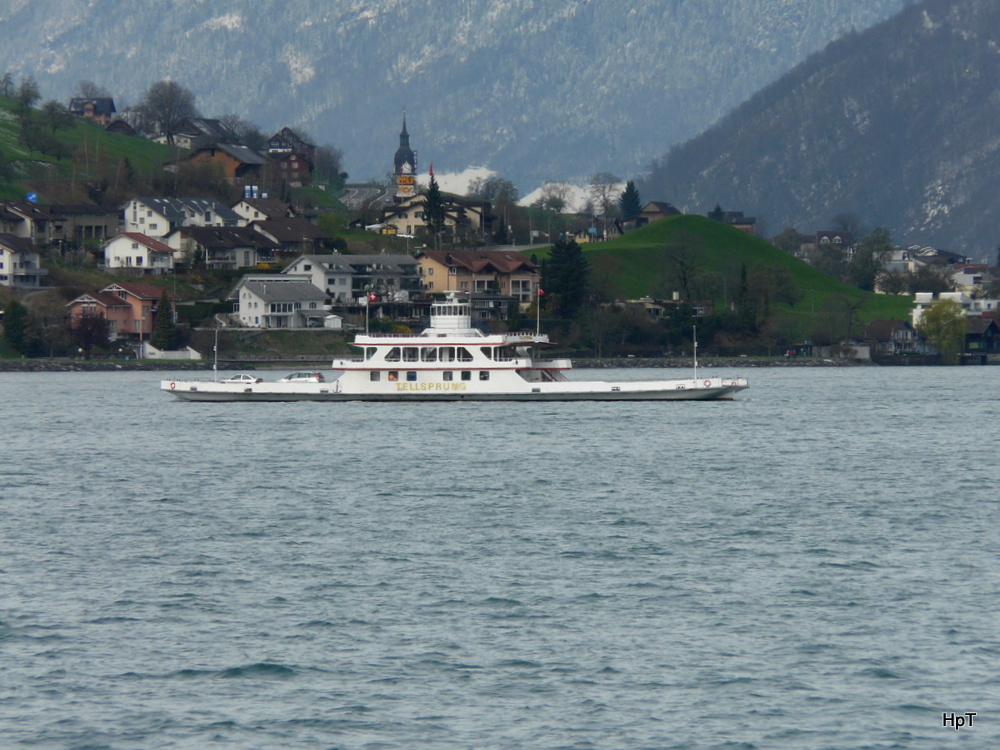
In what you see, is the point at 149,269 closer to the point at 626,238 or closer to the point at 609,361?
the point at 609,361

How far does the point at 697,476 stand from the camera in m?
49.2

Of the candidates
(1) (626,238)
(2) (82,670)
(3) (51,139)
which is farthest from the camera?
(1) (626,238)

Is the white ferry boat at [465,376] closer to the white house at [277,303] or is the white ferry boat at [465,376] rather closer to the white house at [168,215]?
the white house at [277,303]

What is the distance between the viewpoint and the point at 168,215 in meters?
160

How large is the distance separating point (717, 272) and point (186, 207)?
61803mm

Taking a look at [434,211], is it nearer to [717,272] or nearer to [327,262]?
[327,262]

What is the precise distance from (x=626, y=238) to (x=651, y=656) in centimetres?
17261

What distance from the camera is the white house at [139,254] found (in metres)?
150

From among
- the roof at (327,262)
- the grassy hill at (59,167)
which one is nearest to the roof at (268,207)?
the grassy hill at (59,167)

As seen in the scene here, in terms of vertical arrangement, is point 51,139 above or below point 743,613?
above

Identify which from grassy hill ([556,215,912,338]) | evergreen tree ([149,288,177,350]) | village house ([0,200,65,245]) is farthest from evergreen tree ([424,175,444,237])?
evergreen tree ([149,288,177,350])

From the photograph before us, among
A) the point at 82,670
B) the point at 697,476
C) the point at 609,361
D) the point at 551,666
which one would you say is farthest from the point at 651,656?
the point at 609,361

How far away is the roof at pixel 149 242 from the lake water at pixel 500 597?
94179 mm

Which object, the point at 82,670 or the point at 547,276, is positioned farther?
the point at 547,276
